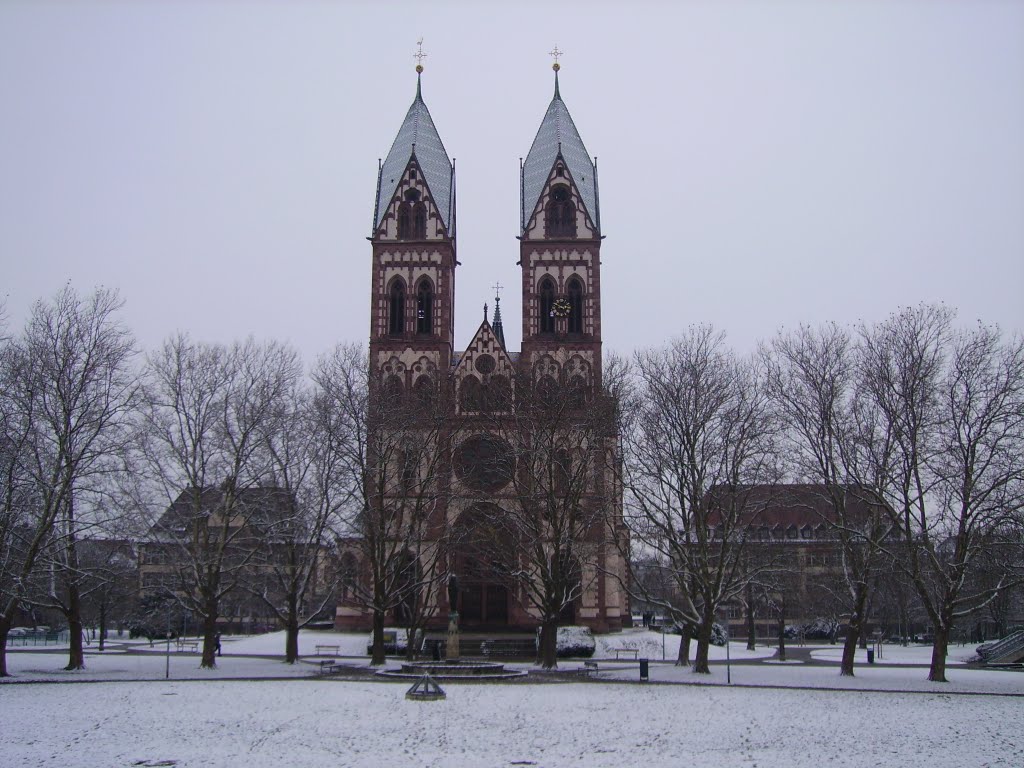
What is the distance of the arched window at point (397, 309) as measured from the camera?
56188 mm

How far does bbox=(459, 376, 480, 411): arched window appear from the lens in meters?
47.7

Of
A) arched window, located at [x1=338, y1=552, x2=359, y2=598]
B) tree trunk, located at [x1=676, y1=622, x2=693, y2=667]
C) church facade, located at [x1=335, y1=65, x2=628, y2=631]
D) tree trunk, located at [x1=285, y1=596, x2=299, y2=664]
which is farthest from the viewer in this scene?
church facade, located at [x1=335, y1=65, x2=628, y2=631]

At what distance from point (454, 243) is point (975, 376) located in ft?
112

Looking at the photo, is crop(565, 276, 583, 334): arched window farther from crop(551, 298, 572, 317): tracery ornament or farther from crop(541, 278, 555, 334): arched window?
crop(541, 278, 555, 334): arched window

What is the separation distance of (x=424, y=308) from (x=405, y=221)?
5685 millimetres

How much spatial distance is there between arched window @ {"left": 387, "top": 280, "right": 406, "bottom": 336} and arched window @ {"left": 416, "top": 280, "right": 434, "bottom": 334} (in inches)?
32.9

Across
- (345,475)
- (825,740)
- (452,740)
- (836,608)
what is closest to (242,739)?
(452,740)

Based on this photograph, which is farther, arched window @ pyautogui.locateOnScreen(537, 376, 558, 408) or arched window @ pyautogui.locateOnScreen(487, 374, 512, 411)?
arched window @ pyautogui.locateOnScreen(487, 374, 512, 411)

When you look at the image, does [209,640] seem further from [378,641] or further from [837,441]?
[837,441]

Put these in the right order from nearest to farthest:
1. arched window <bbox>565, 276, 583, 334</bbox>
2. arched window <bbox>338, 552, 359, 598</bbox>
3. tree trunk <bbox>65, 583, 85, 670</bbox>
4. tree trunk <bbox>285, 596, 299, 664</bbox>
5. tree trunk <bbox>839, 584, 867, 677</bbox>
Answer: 1. tree trunk <bbox>65, 583, 85, 670</bbox>
2. tree trunk <bbox>839, 584, 867, 677</bbox>
3. tree trunk <bbox>285, 596, 299, 664</bbox>
4. arched window <bbox>338, 552, 359, 598</bbox>
5. arched window <bbox>565, 276, 583, 334</bbox>

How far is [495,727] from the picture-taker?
19.9 m

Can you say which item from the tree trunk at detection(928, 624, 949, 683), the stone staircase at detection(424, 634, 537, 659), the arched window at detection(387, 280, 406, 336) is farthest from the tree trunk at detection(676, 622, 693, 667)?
the arched window at detection(387, 280, 406, 336)

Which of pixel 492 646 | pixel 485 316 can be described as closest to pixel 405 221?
pixel 485 316

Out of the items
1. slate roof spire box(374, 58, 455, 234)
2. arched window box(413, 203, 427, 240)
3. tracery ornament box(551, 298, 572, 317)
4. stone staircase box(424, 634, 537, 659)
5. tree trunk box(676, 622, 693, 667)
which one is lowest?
stone staircase box(424, 634, 537, 659)
